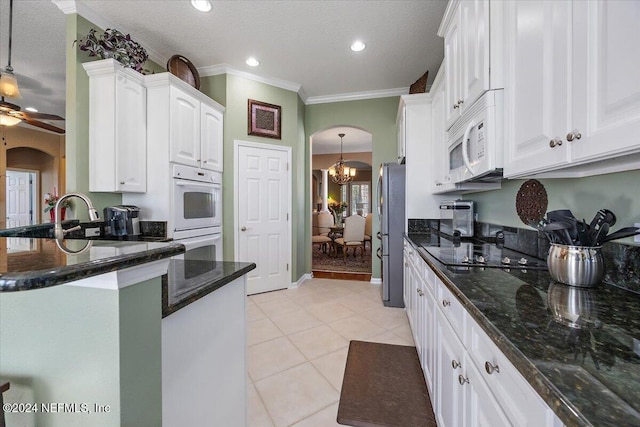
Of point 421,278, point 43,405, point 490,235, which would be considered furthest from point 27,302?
point 490,235

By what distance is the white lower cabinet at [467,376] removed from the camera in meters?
0.58

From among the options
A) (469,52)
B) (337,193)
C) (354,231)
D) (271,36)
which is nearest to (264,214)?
(271,36)

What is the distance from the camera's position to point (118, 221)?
240 centimetres

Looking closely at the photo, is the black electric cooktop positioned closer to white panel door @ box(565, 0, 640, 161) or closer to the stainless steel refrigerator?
white panel door @ box(565, 0, 640, 161)

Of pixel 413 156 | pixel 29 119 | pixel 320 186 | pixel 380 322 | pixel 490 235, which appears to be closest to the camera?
pixel 490 235

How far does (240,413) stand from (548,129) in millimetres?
A: 1733

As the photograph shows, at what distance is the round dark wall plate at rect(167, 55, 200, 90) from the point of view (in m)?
2.90

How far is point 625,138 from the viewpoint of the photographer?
0.65 metres

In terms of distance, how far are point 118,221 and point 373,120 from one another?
137 inches

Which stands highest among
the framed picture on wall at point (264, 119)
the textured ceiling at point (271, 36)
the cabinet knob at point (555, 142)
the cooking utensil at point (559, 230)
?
the textured ceiling at point (271, 36)

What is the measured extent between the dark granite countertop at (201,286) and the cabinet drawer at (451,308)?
3.03 ft

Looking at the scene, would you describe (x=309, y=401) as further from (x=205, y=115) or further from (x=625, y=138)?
(x=205, y=115)

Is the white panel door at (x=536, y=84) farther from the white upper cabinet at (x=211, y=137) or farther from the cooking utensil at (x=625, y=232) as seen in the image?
the white upper cabinet at (x=211, y=137)

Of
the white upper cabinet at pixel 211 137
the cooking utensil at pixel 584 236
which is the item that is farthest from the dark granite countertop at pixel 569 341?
the white upper cabinet at pixel 211 137
